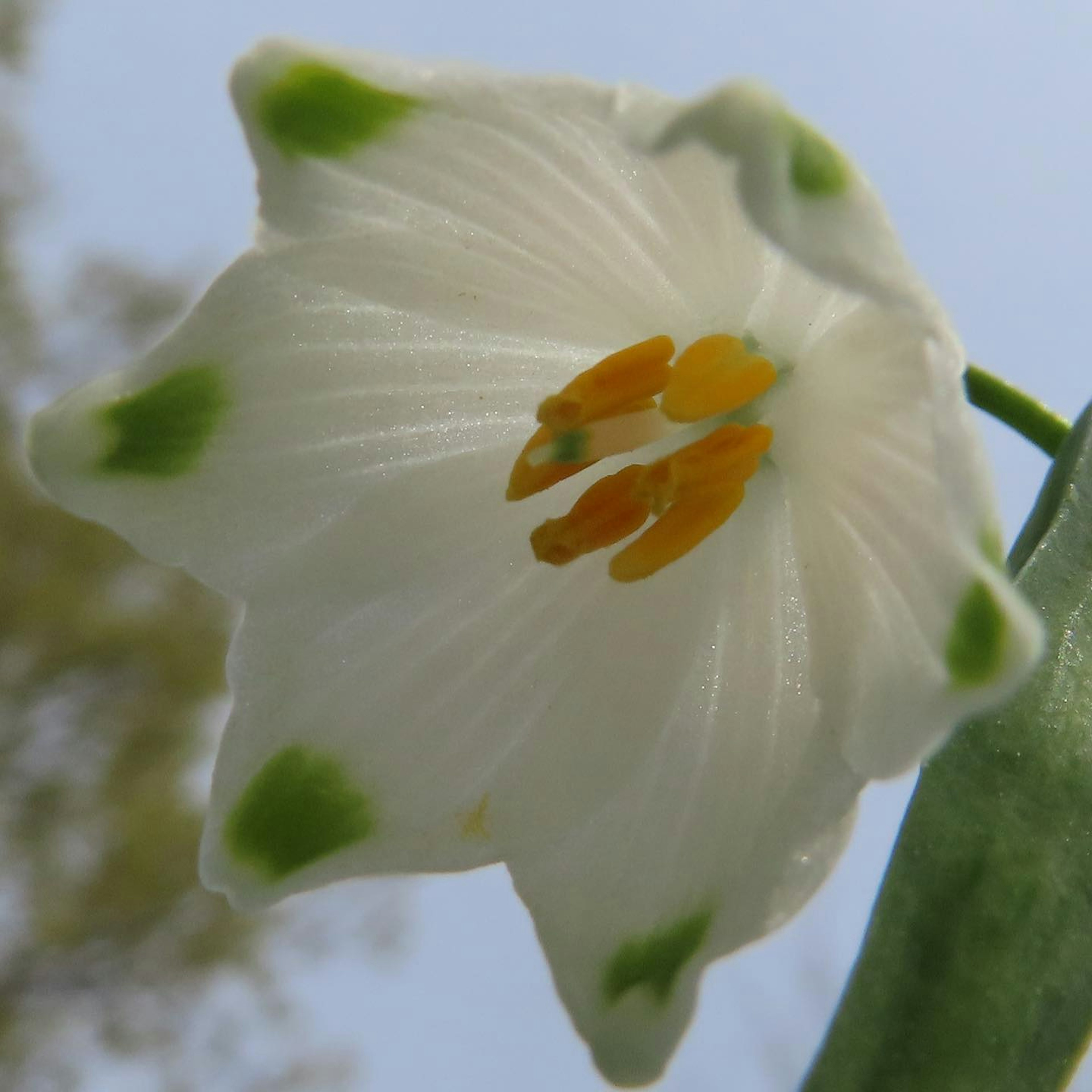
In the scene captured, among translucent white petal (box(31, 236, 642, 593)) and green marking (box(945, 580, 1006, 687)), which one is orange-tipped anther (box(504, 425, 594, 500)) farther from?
green marking (box(945, 580, 1006, 687))

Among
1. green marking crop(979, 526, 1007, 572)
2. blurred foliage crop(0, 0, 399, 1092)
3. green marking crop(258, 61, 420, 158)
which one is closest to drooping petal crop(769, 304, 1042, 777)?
green marking crop(979, 526, 1007, 572)

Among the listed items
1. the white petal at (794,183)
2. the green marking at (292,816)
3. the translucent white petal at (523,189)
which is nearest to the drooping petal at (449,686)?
the green marking at (292,816)

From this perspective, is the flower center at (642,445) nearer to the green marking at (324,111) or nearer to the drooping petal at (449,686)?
the drooping petal at (449,686)

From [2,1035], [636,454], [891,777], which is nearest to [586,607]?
[636,454]

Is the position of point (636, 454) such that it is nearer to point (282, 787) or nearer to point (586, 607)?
point (586, 607)

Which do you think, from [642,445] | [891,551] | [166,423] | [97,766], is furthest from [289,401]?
[97,766]

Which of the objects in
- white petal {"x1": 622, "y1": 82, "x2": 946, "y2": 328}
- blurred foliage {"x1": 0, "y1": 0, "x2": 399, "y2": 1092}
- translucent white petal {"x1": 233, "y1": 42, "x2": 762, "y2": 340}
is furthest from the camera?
blurred foliage {"x1": 0, "y1": 0, "x2": 399, "y2": 1092}
